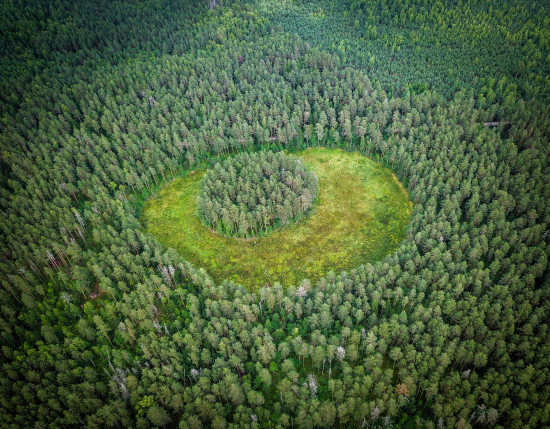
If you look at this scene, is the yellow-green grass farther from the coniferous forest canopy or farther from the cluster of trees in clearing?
the cluster of trees in clearing

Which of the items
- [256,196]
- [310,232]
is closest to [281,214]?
[256,196]

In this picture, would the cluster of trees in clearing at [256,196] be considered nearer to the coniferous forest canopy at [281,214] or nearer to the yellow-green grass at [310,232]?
the coniferous forest canopy at [281,214]

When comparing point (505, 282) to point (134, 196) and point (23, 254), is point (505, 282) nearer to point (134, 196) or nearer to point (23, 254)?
point (134, 196)

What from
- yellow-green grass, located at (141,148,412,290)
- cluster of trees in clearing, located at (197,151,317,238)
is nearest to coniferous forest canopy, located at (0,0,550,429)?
cluster of trees in clearing, located at (197,151,317,238)

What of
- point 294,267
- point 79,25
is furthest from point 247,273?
point 79,25

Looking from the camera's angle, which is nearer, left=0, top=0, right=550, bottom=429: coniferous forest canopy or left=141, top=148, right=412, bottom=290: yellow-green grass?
left=0, top=0, right=550, bottom=429: coniferous forest canopy

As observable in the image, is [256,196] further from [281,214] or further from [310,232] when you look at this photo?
[310,232]
